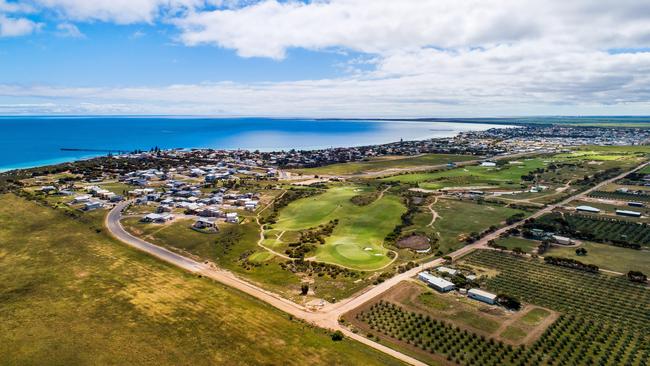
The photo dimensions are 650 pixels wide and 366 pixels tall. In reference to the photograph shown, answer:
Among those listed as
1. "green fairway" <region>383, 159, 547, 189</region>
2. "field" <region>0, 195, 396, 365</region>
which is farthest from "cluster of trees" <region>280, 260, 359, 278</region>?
"green fairway" <region>383, 159, 547, 189</region>

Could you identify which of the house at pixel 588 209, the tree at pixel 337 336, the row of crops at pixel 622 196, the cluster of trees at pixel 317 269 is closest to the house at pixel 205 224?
the cluster of trees at pixel 317 269

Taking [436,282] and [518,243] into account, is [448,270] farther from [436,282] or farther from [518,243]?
[518,243]

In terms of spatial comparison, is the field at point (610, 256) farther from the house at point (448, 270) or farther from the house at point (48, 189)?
the house at point (48, 189)

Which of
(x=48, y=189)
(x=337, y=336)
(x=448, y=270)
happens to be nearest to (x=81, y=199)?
(x=48, y=189)

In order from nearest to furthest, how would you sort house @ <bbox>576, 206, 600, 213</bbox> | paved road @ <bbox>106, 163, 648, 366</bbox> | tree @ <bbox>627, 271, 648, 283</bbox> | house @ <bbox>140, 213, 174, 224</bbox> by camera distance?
paved road @ <bbox>106, 163, 648, 366</bbox>
tree @ <bbox>627, 271, 648, 283</bbox>
house @ <bbox>140, 213, 174, 224</bbox>
house @ <bbox>576, 206, 600, 213</bbox>

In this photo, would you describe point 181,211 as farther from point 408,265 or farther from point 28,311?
point 408,265

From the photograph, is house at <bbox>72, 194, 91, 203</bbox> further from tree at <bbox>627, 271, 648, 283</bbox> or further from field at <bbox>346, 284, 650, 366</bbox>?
tree at <bbox>627, 271, 648, 283</bbox>
